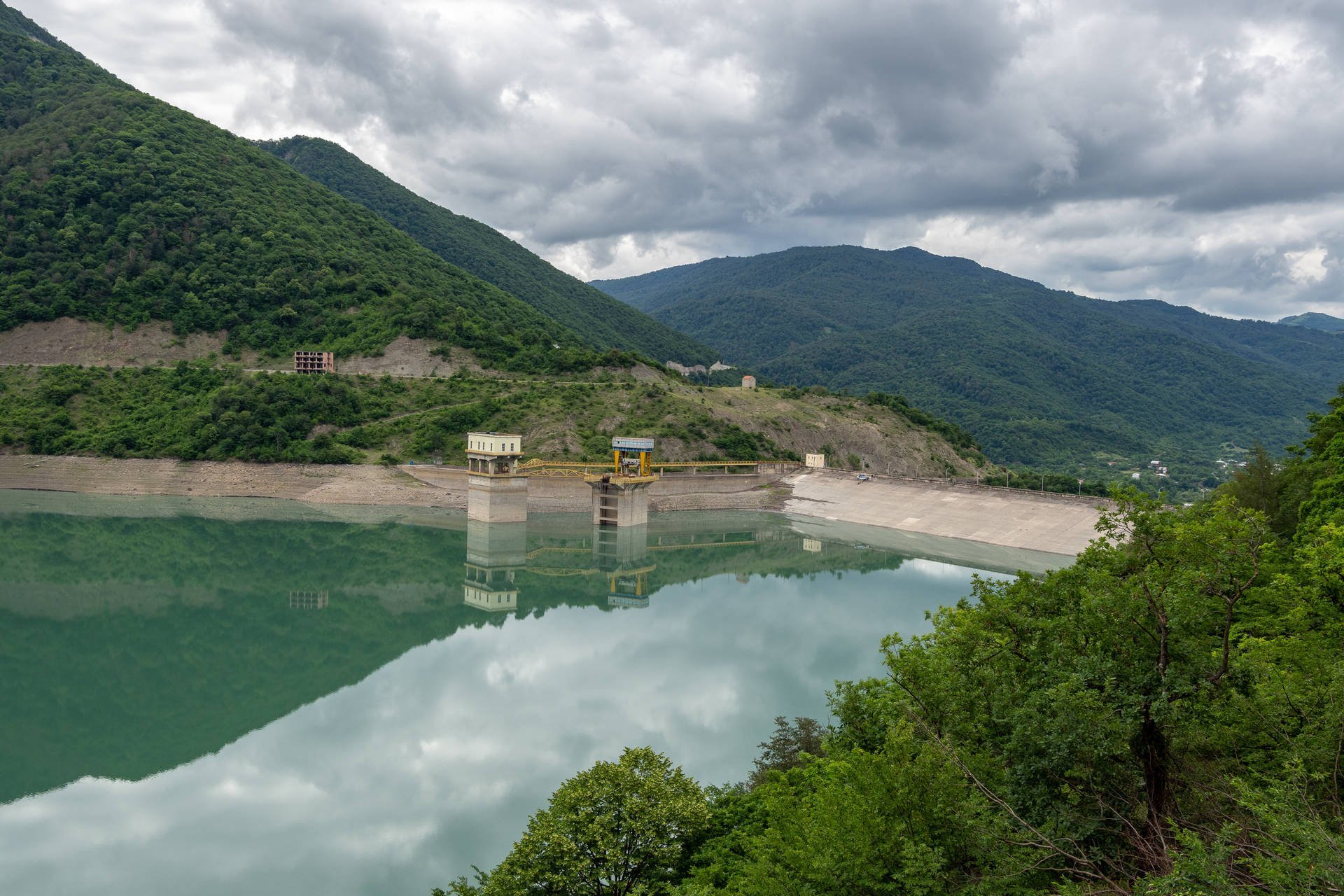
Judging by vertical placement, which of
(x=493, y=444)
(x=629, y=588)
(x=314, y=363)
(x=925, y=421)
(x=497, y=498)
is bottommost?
(x=629, y=588)

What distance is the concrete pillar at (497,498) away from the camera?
7512 cm

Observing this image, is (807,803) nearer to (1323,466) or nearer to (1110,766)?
(1110,766)

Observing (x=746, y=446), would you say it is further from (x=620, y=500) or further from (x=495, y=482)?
(x=495, y=482)

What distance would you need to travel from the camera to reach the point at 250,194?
437 ft

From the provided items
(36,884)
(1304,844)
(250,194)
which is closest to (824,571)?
(36,884)

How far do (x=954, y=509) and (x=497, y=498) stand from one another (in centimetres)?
3804

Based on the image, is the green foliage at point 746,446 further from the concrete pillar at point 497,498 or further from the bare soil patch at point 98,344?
the bare soil patch at point 98,344

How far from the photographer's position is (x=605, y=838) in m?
17.0

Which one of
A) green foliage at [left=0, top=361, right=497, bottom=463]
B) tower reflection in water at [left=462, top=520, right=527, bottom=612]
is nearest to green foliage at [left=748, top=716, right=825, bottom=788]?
tower reflection in water at [left=462, top=520, right=527, bottom=612]

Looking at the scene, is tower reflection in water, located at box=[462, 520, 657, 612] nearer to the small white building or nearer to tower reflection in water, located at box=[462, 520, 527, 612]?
tower reflection in water, located at box=[462, 520, 527, 612]

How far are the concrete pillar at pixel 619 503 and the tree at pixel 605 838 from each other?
59.0 metres

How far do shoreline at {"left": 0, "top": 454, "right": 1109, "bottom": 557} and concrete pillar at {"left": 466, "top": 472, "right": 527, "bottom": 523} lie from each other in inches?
193

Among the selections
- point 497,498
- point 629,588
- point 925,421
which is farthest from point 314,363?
point 925,421

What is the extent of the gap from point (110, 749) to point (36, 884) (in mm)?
9093
